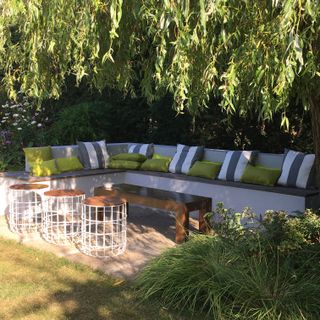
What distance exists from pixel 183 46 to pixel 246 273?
185 cm

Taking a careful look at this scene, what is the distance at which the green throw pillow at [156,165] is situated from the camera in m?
7.91

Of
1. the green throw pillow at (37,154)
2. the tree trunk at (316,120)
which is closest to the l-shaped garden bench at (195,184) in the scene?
the green throw pillow at (37,154)

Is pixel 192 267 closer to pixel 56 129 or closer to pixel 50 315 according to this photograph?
pixel 50 315

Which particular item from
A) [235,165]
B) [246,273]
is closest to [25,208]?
[235,165]

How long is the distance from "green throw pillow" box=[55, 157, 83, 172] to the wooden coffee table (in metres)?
1.64

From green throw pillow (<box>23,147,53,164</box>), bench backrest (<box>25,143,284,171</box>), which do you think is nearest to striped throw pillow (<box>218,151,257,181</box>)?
bench backrest (<box>25,143,284,171</box>)

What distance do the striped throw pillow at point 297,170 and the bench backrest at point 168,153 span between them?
38 centimetres

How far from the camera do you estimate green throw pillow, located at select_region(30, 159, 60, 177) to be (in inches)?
286

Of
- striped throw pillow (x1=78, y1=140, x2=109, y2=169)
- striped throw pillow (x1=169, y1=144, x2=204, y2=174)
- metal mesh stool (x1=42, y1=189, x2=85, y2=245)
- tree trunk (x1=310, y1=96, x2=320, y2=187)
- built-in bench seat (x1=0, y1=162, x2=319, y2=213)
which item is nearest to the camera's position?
tree trunk (x1=310, y1=96, x2=320, y2=187)

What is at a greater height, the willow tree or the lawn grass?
the willow tree

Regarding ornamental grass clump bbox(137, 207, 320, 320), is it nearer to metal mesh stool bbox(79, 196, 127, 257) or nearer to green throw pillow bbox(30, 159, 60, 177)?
metal mesh stool bbox(79, 196, 127, 257)

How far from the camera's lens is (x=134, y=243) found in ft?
18.5

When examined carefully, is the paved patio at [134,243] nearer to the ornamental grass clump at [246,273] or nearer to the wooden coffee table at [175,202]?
the wooden coffee table at [175,202]

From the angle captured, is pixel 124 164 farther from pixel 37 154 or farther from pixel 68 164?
pixel 37 154
